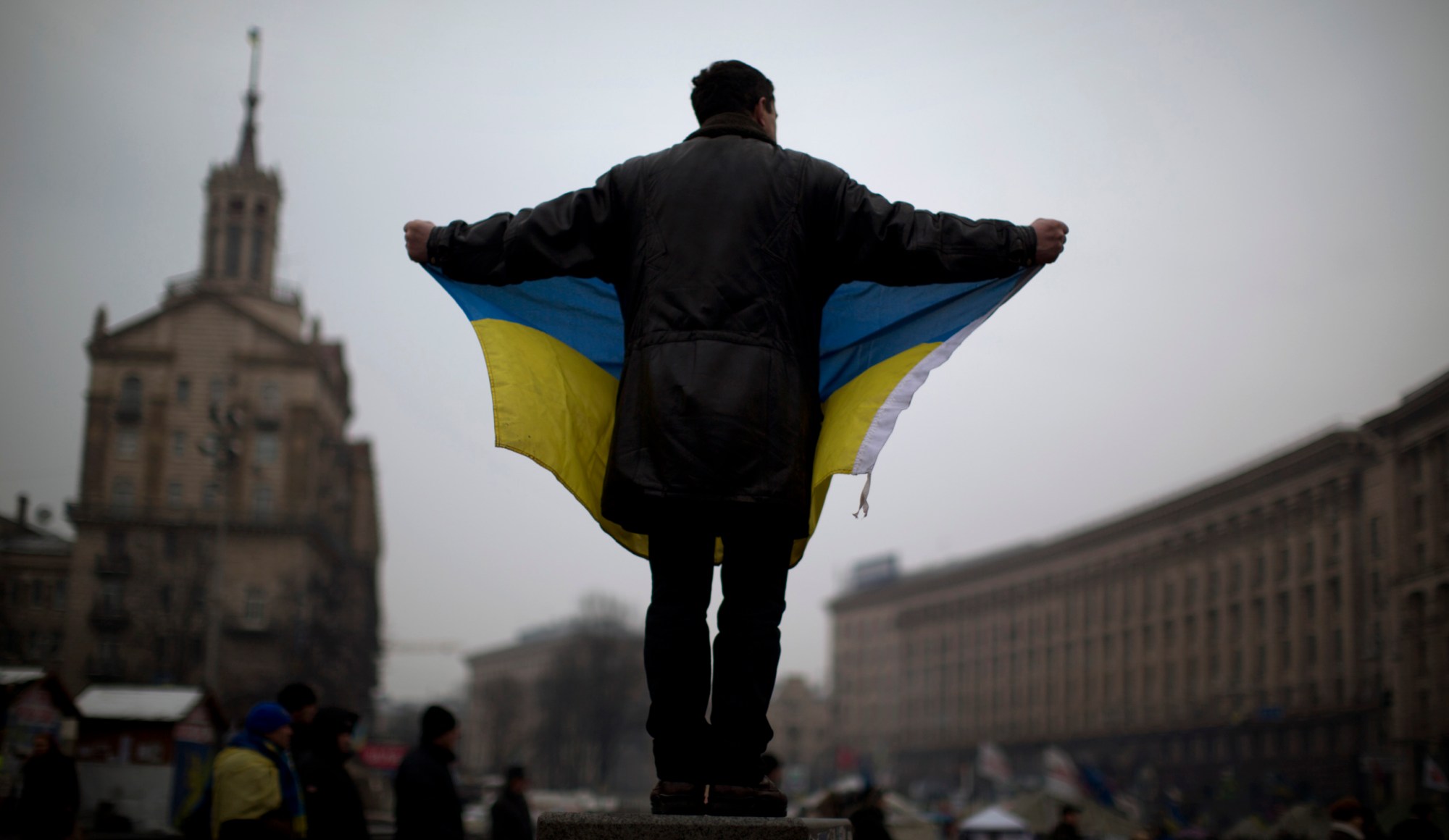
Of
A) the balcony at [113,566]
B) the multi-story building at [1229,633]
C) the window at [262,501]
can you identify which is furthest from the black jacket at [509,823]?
the window at [262,501]

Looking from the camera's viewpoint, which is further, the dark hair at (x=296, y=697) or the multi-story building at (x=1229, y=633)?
the multi-story building at (x=1229, y=633)

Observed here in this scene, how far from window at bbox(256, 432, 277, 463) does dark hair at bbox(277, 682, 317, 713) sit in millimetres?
65590

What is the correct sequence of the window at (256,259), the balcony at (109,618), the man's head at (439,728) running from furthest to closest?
the window at (256,259) → the balcony at (109,618) → the man's head at (439,728)

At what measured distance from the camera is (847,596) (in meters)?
140

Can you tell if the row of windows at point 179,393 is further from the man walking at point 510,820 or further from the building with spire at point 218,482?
the man walking at point 510,820

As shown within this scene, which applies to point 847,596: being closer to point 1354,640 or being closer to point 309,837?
point 1354,640

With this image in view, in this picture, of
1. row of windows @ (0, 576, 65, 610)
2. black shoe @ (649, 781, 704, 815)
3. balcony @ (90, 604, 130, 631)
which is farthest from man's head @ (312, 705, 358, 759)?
row of windows @ (0, 576, 65, 610)

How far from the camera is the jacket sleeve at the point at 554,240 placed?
4.48m

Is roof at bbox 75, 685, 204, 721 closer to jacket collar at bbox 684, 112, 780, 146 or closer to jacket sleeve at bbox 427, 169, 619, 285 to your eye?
jacket sleeve at bbox 427, 169, 619, 285

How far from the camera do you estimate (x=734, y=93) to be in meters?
4.57

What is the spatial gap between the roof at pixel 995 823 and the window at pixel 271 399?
49.4 metres

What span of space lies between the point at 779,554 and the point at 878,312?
110 centimetres

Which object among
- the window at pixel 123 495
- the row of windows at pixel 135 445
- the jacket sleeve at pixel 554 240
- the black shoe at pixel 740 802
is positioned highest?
the row of windows at pixel 135 445

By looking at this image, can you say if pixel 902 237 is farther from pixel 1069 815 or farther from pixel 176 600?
pixel 176 600
